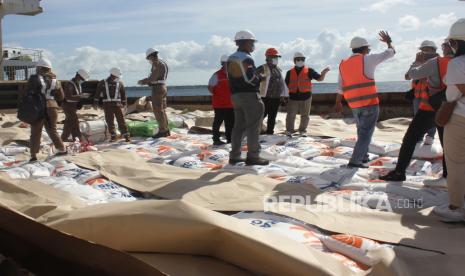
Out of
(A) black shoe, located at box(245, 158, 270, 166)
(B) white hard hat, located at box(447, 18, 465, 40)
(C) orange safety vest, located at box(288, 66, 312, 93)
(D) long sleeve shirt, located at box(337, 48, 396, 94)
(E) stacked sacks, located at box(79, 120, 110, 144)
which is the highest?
(B) white hard hat, located at box(447, 18, 465, 40)

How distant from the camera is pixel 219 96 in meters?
7.70

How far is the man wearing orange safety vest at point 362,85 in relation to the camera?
5223mm

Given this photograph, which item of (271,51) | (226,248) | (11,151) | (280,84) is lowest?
(11,151)

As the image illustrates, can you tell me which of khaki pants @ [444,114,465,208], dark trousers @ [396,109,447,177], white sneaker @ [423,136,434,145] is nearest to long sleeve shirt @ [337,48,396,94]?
A: dark trousers @ [396,109,447,177]

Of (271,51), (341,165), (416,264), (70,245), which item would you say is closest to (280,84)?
(271,51)

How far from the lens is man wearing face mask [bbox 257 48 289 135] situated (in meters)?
7.84

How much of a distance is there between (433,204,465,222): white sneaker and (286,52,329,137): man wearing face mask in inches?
196

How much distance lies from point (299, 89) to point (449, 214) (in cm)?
531

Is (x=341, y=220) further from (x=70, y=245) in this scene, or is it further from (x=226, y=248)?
(x=70, y=245)

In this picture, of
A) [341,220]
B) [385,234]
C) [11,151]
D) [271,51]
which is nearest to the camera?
[385,234]

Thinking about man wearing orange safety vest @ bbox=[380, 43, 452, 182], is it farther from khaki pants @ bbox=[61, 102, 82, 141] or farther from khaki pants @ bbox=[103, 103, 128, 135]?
khaki pants @ bbox=[61, 102, 82, 141]

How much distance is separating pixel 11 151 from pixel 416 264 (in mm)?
6502

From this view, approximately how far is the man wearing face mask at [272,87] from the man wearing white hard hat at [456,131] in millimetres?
4399

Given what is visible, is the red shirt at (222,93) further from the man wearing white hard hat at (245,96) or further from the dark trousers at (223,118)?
the man wearing white hard hat at (245,96)
